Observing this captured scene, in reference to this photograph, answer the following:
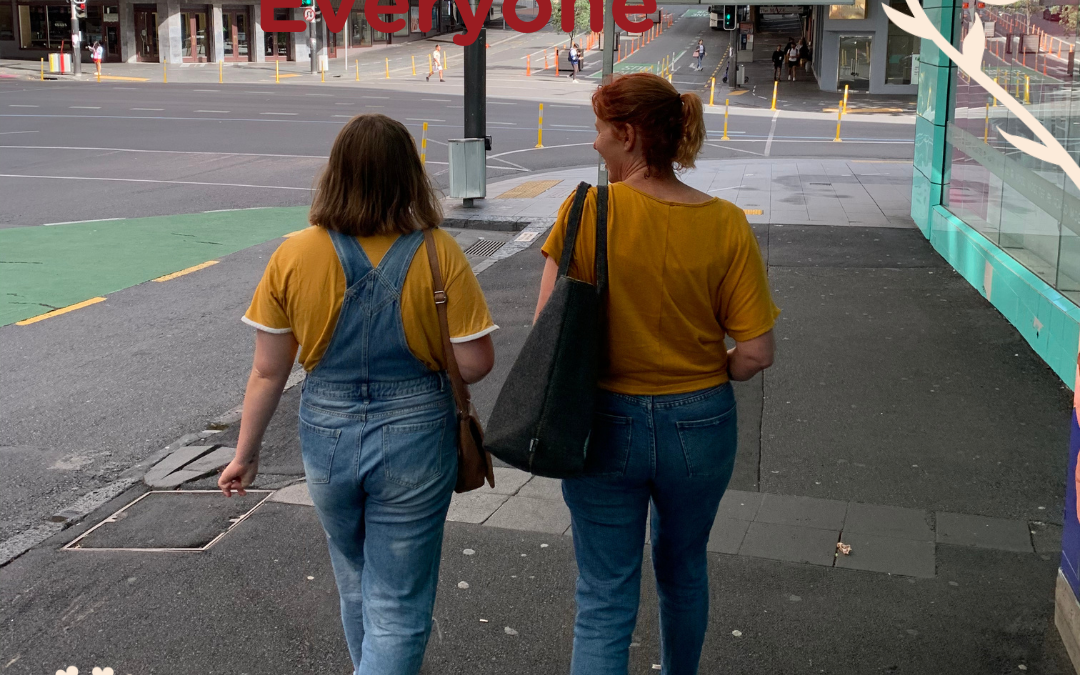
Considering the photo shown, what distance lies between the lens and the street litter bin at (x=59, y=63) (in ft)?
150

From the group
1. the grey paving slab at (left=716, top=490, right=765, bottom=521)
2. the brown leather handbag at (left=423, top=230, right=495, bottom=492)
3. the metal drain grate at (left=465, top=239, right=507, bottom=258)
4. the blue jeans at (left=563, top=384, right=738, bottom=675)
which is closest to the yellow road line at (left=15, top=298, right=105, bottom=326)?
the metal drain grate at (left=465, top=239, right=507, bottom=258)

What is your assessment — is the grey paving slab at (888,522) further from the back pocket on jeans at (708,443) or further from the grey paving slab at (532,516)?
the back pocket on jeans at (708,443)

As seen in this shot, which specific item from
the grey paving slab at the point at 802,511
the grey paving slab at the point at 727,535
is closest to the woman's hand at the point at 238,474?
the grey paving slab at the point at 727,535

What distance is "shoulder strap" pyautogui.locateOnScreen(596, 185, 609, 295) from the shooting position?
277cm

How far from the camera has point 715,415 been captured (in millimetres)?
2908

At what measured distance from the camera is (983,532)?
4.86 meters

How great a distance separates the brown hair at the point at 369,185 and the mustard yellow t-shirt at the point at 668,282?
1.32 ft

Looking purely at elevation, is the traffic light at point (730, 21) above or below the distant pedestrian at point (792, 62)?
above

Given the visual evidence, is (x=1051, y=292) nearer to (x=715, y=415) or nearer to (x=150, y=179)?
(x=715, y=415)

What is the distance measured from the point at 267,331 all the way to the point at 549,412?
779 millimetres

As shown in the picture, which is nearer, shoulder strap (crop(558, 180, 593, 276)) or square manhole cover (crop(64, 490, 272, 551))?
shoulder strap (crop(558, 180, 593, 276))

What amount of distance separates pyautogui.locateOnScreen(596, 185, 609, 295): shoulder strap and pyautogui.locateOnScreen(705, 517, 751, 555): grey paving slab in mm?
2128

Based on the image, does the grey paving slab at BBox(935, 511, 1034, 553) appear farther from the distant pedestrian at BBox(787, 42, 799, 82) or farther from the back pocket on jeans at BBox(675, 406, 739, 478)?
the distant pedestrian at BBox(787, 42, 799, 82)

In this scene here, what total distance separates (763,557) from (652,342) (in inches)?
81.4
